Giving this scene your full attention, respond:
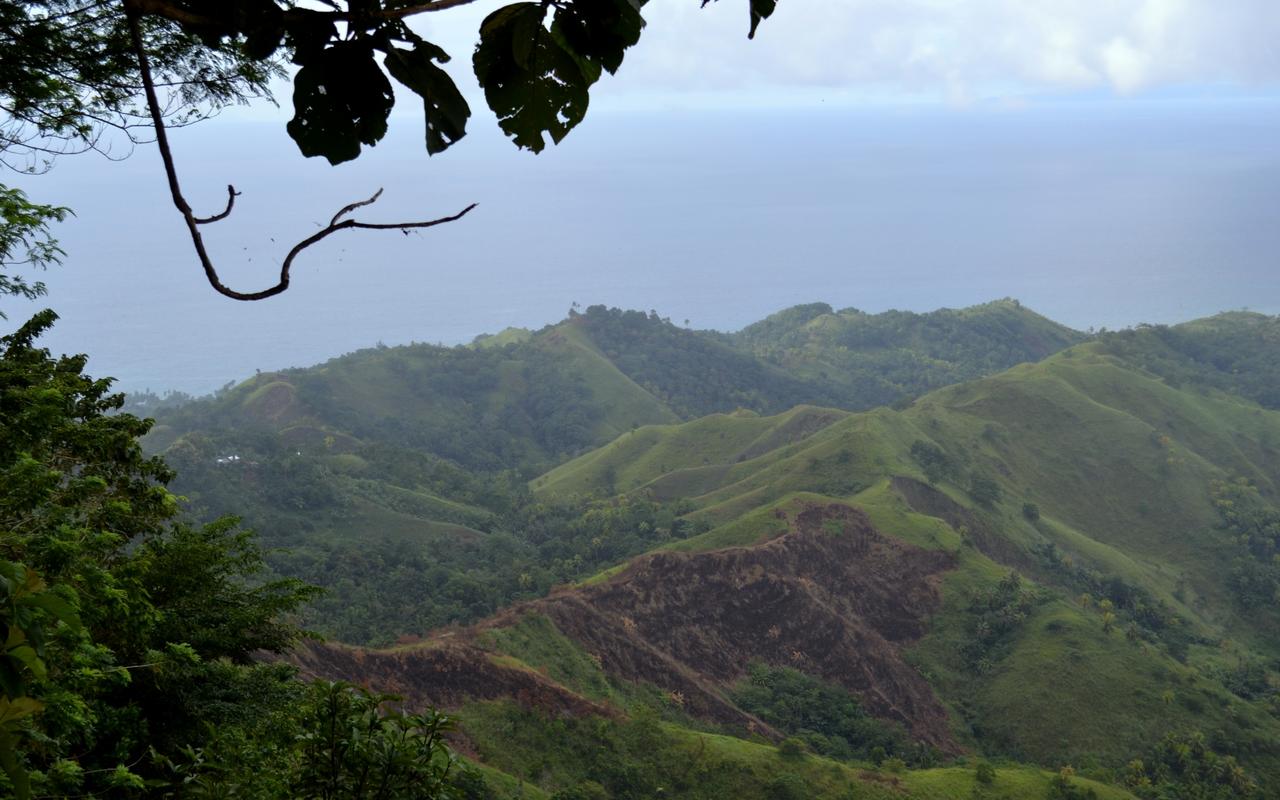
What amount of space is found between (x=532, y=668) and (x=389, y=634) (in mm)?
7469

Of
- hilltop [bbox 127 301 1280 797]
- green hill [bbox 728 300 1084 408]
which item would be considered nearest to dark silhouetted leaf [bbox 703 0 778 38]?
hilltop [bbox 127 301 1280 797]

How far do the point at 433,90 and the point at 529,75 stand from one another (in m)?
0.15

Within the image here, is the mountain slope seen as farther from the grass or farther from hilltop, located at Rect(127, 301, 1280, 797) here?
the grass

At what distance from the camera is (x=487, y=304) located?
180 metres

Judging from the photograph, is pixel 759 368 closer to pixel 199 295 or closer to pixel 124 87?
pixel 124 87

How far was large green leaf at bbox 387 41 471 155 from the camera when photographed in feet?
4.60

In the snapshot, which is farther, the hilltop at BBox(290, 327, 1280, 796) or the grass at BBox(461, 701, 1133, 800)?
the hilltop at BBox(290, 327, 1280, 796)

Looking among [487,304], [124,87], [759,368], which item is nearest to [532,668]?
[124,87]

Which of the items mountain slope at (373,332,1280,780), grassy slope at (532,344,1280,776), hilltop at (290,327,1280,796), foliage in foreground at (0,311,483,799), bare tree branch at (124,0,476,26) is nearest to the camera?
bare tree branch at (124,0,476,26)

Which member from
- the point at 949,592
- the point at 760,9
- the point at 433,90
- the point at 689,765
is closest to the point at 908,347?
the point at 949,592

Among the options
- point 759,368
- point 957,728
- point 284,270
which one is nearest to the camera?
point 284,270

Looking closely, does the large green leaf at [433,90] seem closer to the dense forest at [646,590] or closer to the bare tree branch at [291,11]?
the bare tree branch at [291,11]

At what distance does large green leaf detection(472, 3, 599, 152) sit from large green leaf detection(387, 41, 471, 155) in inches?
2.1

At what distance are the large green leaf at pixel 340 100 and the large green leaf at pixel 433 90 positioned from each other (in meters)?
0.03
